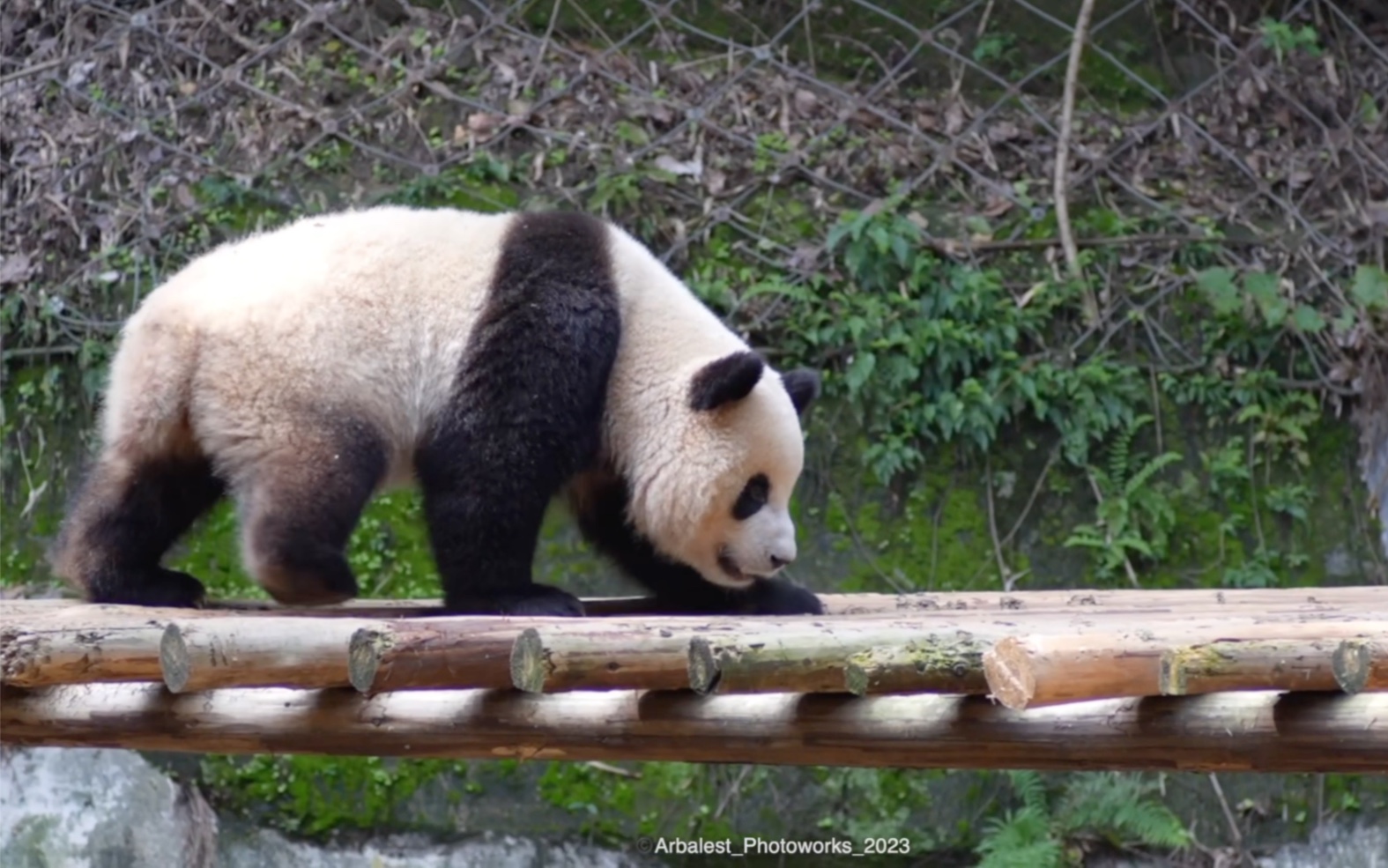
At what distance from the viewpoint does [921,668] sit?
2934mm

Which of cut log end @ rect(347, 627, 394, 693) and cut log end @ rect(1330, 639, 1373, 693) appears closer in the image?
cut log end @ rect(1330, 639, 1373, 693)

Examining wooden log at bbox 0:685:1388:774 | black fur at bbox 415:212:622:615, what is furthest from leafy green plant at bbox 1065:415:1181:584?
wooden log at bbox 0:685:1388:774

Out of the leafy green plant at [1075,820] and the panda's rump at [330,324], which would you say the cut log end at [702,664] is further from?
the leafy green plant at [1075,820]

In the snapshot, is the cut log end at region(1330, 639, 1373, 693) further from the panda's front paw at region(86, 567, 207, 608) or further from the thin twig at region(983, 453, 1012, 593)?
the thin twig at region(983, 453, 1012, 593)

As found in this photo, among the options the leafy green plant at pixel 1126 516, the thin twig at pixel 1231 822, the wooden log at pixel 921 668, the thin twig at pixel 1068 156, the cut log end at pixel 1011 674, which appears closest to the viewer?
the cut log end at pixel 1011 674

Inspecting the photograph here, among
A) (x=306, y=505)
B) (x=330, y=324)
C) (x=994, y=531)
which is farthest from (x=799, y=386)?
(x=994, y=531)

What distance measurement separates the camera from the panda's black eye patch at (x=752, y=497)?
14.9 feet

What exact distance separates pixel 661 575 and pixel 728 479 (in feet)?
1.79

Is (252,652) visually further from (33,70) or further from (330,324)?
(33,70)

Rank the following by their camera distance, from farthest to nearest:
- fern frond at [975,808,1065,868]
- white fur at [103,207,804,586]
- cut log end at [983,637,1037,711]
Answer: fern frond at [975,808,1065,868]
white fur at [103,207,804,586]
cut log end at [983,637,1037,711]

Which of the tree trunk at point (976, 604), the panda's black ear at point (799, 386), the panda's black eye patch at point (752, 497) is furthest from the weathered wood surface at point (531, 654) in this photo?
the panda's black ear at point (799, 386)

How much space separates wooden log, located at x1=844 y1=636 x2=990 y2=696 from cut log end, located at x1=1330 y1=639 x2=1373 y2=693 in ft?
1.89

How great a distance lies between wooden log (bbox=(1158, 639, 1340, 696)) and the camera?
2770 millimetres

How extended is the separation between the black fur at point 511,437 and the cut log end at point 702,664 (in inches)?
46.3
